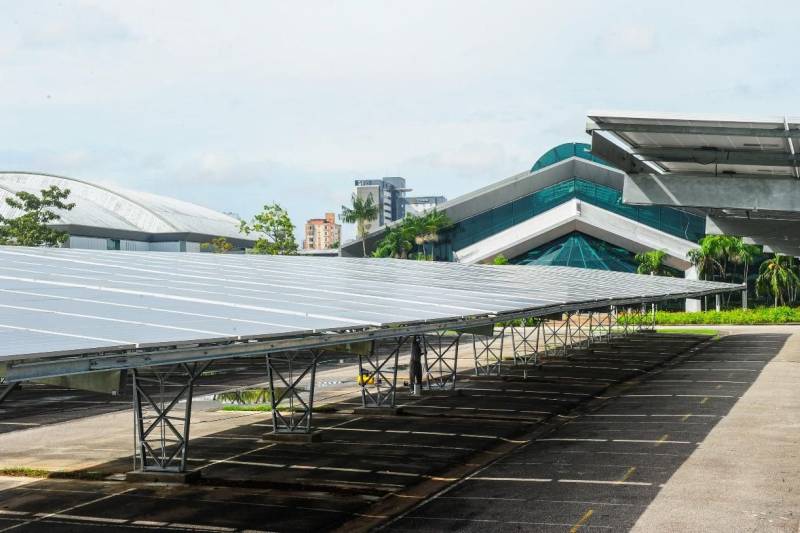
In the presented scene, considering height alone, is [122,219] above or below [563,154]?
below

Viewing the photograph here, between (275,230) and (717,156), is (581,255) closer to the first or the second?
(275,230)

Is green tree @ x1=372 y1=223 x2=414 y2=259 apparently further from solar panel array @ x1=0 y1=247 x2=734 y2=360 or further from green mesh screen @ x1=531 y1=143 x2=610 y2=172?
solar panel array @ x1=0 y1=247 x2=734 y2=360

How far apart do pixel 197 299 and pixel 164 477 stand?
550 centimetres

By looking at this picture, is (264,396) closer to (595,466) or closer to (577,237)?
(595,466)

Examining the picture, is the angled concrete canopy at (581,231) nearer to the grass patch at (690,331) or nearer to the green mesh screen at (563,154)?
the green mesh screen at (563,154)

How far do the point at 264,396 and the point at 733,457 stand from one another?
28809 mm

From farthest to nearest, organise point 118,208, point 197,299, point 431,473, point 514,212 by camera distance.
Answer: point 118,208 → point 514,212 → point 431,473 → point 197,299

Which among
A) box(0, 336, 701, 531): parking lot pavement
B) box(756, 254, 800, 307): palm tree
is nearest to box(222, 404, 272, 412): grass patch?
box(0, 336, 701, 531): parking lot pavement

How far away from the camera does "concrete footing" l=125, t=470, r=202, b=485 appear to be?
27.3 meters

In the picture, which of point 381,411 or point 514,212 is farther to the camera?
point 514,212

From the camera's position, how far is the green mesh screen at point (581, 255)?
129 meters

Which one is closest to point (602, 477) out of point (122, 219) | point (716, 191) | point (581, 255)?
point (716, 191)

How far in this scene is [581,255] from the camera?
5108 inches

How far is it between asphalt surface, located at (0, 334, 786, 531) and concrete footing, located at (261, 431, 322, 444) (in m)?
0.37
